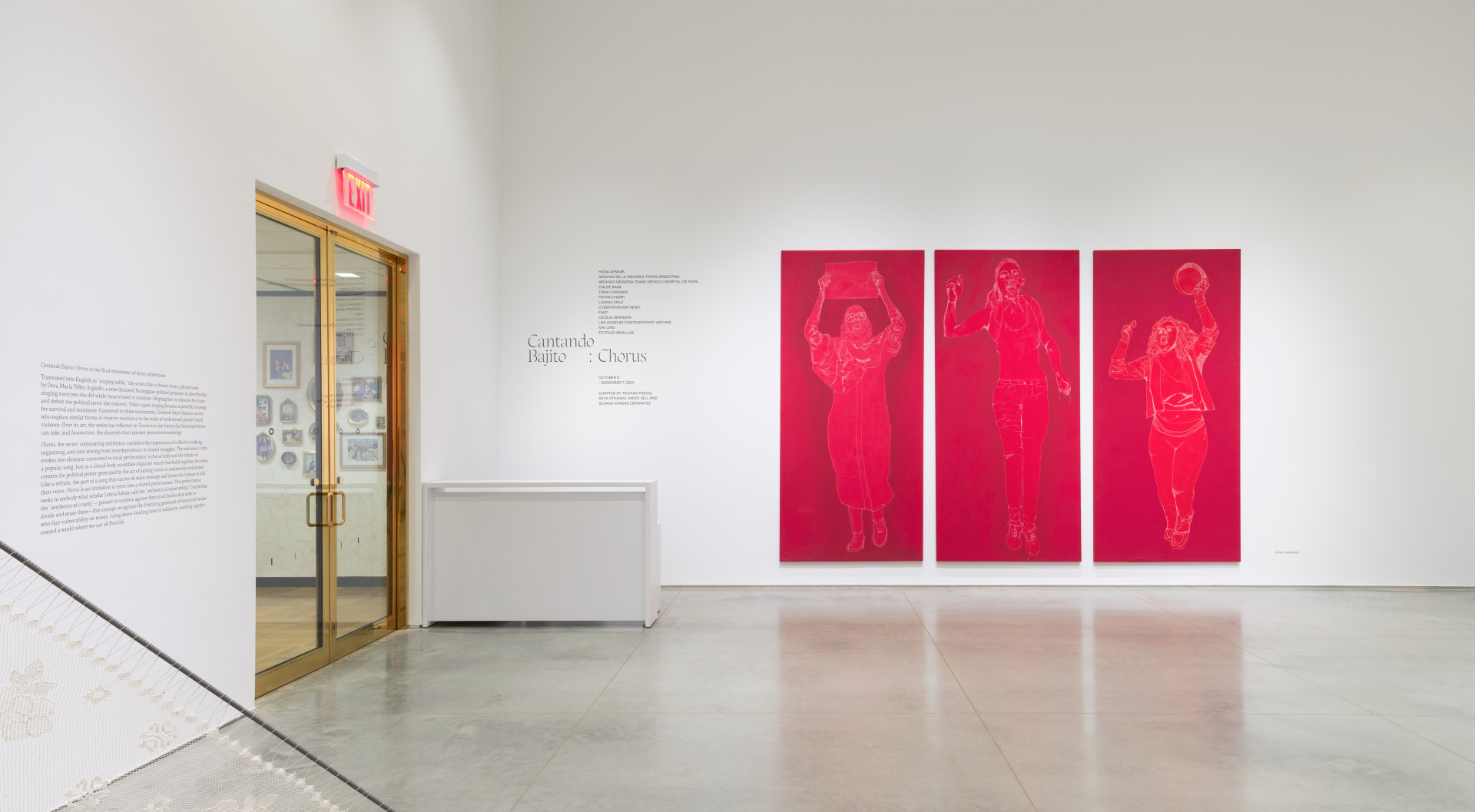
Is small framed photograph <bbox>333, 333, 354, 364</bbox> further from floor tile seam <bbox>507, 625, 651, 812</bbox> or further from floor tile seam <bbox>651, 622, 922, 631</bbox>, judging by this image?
floor tile seam <bbox>651, 622, 922, 631</bbox>

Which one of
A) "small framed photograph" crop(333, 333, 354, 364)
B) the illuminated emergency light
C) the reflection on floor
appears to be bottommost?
the reflection on floor

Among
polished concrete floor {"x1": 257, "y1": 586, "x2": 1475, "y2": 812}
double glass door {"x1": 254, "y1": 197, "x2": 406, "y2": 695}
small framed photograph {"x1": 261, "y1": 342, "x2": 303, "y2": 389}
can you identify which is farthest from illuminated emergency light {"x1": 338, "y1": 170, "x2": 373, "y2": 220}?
polished concrete floor {"x1": 257, "y1": 586, "x2": 1475, "y2": 812}

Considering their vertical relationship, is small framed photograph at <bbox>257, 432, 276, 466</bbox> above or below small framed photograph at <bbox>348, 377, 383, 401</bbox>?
below

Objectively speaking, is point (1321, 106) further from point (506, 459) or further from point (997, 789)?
point (506, 459)

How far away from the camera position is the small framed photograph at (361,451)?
564 centimetres

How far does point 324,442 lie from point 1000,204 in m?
6.45

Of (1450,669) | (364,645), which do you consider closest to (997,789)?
(1450,669)

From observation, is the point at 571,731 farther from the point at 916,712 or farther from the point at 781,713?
the point at 916,712

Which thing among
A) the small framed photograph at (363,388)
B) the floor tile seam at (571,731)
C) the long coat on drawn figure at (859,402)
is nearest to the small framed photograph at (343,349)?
the small framed photograph at (363,388)

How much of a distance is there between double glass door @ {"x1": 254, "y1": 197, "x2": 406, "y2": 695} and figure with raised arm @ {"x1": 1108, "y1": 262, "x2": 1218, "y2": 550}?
21.9ft

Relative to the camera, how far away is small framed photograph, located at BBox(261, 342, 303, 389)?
4.77 meters

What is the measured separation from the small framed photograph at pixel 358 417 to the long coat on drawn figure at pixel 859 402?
4140 mm

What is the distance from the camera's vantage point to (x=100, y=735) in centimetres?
214

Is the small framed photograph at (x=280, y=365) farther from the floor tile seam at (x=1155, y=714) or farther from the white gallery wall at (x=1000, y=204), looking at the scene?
the floor tile seam at (x=1155, y=714)
